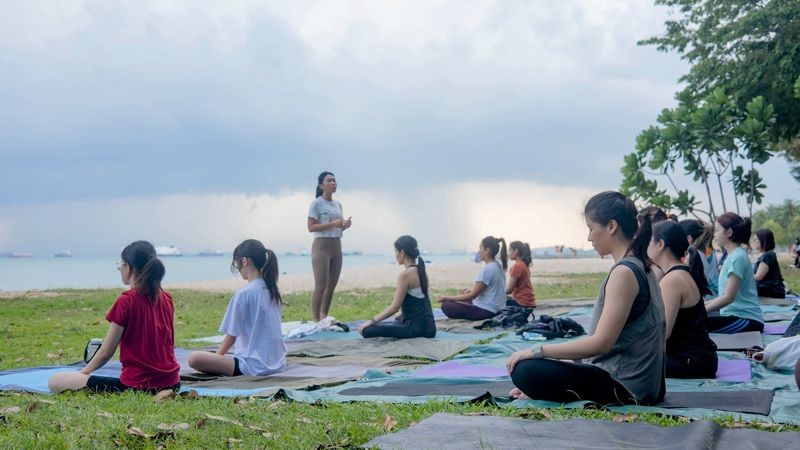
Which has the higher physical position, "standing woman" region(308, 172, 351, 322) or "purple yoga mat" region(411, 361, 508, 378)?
"standing woman" region(308, 172, 351, 322)

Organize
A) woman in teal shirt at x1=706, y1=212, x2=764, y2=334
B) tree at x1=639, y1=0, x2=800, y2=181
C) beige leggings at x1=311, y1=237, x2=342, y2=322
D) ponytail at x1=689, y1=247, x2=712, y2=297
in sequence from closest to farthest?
ponytail at x1=689, y1=247, x2=712, y2=297 < woman in teal shirt at x1=706, y1=212, x2=764, y2=334 < beige leggings at x1=311, y1=237, x2=342, y2=322 < tree at x1=639, y1=0, x2=800, y2=181

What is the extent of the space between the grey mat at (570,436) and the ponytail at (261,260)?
10.5ft

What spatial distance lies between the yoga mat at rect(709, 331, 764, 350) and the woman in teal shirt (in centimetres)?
15

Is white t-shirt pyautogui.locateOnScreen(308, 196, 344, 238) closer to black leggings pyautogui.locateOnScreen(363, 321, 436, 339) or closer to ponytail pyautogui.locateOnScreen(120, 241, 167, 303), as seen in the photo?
black leggings pyautogui.locateOnScreen(363, 321, 436, 339)

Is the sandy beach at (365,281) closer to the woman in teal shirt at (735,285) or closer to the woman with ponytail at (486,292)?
the woman with ponytail at (486,292)

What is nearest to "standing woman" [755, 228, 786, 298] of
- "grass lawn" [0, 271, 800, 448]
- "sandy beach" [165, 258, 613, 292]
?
"grass lawn" [0, 271, 800, 448]

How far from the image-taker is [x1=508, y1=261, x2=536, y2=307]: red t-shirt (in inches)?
493

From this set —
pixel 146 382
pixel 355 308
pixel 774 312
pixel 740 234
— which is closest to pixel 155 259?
pixel 146 382

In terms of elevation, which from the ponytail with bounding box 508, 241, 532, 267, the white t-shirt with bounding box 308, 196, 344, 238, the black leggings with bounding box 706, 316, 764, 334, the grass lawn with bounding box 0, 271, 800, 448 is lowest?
the grass lawn with bounding box 0, 271, 800, 448

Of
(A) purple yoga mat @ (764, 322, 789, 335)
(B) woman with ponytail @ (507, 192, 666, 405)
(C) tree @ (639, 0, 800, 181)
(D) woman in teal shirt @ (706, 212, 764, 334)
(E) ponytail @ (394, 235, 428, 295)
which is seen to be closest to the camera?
(B) woman with ponytail @ (507, 192, 666, 405)

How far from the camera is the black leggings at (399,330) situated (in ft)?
31.2

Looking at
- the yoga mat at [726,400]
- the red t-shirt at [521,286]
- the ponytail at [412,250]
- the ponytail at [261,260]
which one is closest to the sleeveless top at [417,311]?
the ponytail at [412,250]

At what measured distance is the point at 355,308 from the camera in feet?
52.4

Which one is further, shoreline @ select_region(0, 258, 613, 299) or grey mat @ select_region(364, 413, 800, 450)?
shoreline @ select_region(0, 258, 613, 299)
